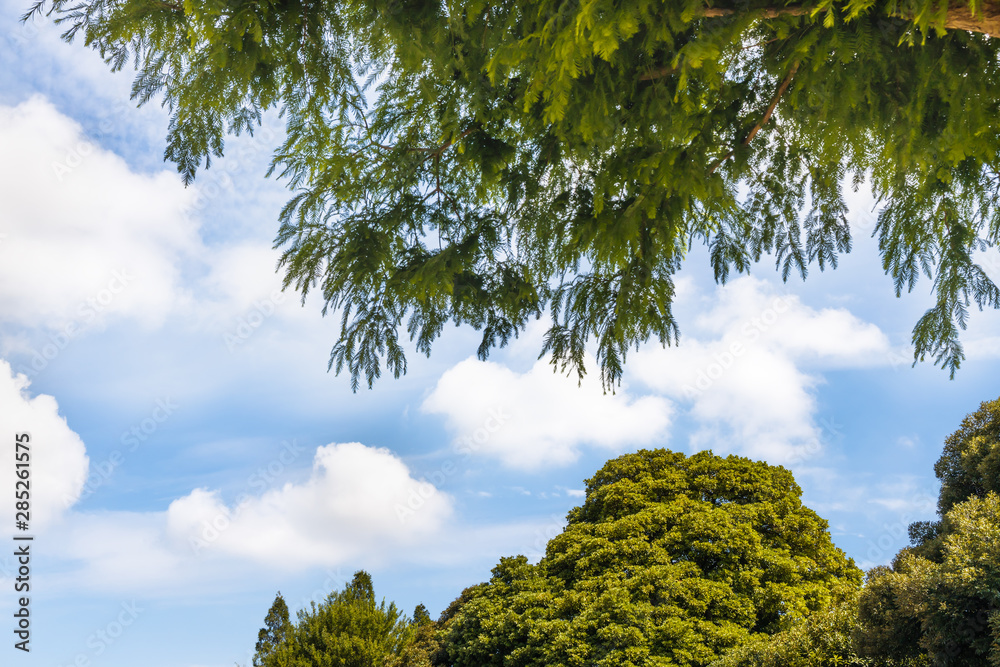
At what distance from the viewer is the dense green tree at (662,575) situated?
29.1ft

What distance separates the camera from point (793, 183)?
6148 mm

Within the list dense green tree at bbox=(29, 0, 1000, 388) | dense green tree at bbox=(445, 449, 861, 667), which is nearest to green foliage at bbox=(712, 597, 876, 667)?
dense green tree at bbox=(445, 449, 861, 667)

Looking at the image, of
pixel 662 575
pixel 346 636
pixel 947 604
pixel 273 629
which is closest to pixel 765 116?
pixel 947 604

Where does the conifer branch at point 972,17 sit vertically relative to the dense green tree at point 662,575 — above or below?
above

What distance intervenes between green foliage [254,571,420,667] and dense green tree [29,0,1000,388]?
880cm

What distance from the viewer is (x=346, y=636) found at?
1248 centimetres

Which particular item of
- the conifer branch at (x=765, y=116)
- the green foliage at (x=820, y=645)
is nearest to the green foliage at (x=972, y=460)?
the green foliage at (x=820, y=645)

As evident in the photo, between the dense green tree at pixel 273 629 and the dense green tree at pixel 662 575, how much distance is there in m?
6.81

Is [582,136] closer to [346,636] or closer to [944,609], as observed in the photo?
[944,609]

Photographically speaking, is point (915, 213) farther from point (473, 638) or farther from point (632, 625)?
point (473, 638)

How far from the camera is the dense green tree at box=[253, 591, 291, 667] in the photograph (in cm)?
1605

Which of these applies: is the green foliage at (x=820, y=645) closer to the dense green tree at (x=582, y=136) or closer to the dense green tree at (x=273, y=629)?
the dense green tree at (x=582, y=136)

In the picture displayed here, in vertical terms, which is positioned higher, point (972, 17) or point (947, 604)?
point (972, 17)

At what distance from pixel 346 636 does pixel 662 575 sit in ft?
20.6
